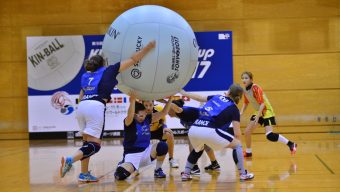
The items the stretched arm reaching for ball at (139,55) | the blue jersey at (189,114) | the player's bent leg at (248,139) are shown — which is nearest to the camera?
the stretched arm reaching for ball at (139,55)

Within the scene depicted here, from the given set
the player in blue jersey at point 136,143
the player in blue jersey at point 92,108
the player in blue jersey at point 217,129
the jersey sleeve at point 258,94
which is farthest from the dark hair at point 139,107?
the jersey sleeve at point 258,94

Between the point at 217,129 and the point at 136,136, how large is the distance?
906 mm

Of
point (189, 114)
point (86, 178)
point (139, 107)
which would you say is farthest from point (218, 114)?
point (86, 178)

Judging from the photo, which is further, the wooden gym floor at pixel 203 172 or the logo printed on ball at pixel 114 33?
the wooden gym floor at pixel 203 172

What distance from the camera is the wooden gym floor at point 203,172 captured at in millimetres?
5258

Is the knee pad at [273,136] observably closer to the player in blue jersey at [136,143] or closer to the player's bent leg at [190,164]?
the player's bent leg at [190,164]

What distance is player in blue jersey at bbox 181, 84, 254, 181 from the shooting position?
5.51 metres

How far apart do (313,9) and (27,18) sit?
681 centimetres

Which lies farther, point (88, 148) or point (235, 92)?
point (235, 92)

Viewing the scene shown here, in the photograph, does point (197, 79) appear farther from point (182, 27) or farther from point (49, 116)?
point (182, 27)

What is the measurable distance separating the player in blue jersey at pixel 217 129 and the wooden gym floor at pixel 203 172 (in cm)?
23

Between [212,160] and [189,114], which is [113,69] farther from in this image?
[212,160]

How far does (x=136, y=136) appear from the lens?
18.7 feet

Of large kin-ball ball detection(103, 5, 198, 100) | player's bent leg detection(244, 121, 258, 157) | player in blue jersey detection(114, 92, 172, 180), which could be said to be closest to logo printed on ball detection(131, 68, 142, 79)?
large kin-ball ball detection(103, 5, 198, 100)
